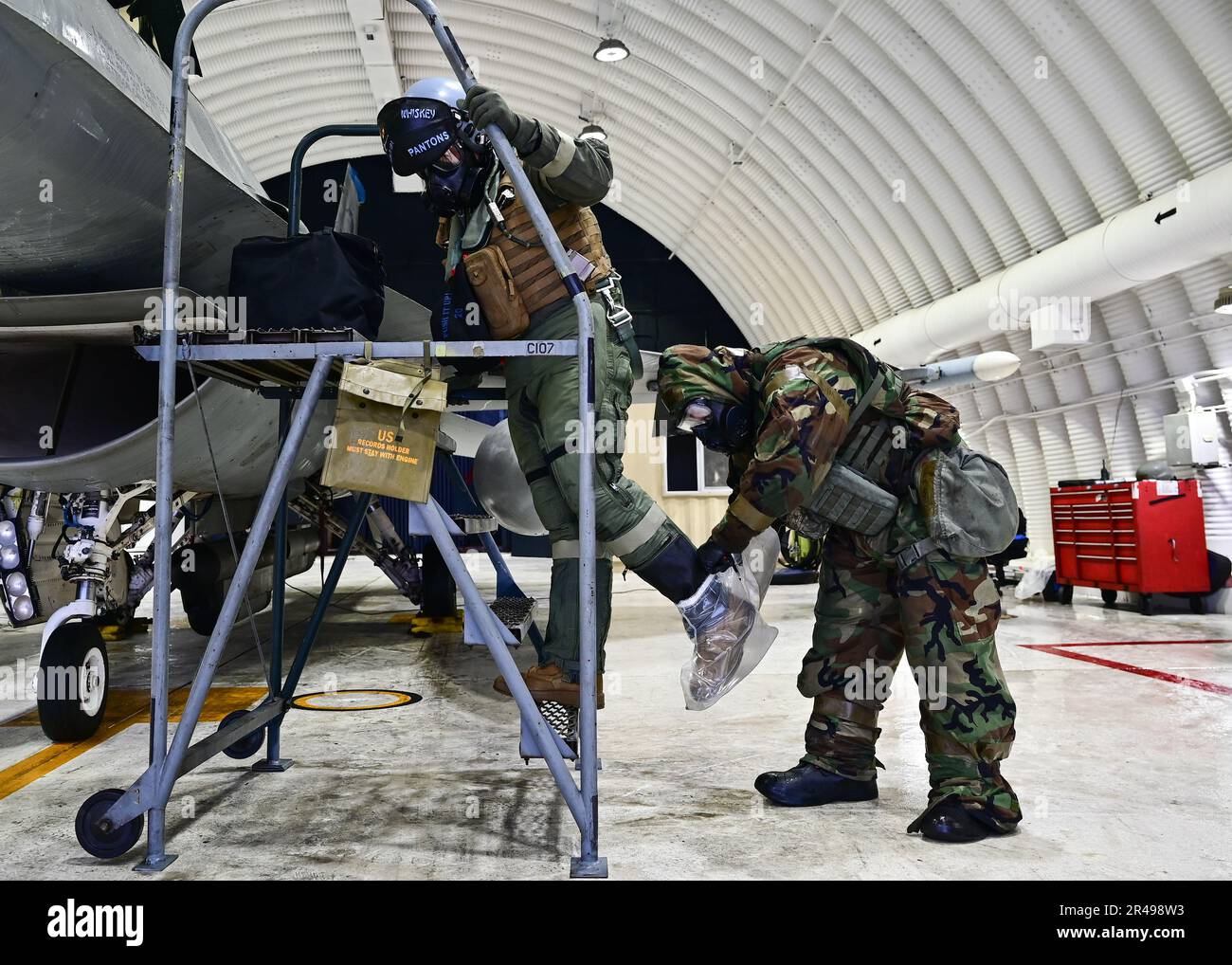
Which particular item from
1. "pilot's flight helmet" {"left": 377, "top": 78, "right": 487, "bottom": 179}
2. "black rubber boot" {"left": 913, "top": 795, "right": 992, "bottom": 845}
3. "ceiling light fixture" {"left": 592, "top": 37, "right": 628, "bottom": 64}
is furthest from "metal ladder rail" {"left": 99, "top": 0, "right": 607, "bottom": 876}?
"ceiling light fixture" {"left": 592, "top": 37, "right": 628, "bottom": 64}

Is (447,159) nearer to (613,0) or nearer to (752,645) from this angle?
(752,645)

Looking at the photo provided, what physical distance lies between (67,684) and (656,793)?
2.50 m

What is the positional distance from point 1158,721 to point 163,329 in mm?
4169

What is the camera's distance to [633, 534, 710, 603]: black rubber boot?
2.85m

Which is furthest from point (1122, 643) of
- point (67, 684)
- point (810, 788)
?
point (67, 684)

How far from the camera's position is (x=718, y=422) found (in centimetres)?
281

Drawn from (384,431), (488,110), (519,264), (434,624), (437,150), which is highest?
(437,150)

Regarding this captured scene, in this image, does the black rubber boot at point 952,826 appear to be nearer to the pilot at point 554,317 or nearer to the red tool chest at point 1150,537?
the pilot at point 554,317

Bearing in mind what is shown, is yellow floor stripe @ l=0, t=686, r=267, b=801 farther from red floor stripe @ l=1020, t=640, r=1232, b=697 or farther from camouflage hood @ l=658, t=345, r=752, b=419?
red floor stripe @ l=1020, t=640, r=1232, b=697

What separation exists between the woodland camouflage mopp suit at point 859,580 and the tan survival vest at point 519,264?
60 centimetres

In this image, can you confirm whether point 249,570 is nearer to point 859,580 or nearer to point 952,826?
point 859,580

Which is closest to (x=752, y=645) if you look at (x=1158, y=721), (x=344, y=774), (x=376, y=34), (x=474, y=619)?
(x=474, y=619)

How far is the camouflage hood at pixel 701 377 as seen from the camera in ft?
9.09

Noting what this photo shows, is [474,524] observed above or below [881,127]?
below
